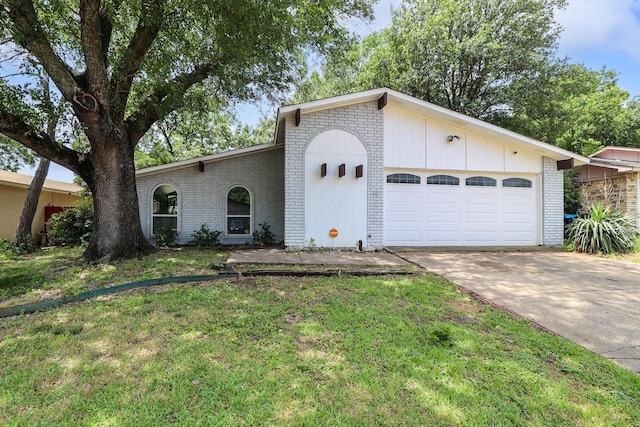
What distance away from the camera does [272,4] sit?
5621 mm

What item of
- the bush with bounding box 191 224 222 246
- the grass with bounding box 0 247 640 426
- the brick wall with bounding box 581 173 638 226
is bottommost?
the grass with bounding box 0 247 640 426

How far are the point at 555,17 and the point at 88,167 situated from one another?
64.1 feet

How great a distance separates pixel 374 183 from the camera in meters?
8.78

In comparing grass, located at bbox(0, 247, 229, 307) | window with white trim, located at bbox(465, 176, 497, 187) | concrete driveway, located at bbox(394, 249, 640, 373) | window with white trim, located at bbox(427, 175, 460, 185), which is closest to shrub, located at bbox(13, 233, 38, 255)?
grass, located at bbox(0, 247, 229, 307)

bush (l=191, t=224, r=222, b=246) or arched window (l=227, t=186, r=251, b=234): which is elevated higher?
arched window (l=227, t=186, r=251, b=234)

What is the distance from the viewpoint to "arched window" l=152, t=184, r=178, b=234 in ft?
33.8

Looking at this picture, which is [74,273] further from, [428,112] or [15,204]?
[15,204]

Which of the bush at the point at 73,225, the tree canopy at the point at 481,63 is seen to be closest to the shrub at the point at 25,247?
the bush at the point at 73,225

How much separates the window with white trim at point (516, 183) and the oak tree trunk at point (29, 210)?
15185 mm

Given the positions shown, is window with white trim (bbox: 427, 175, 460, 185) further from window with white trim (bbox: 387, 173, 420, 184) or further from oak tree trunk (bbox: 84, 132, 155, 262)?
oak tree trunk (bbox: 84, 132, 155, 262)

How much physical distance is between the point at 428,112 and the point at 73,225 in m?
12.3

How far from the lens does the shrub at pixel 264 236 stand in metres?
10.6

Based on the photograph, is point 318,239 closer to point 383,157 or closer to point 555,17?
point 383,157

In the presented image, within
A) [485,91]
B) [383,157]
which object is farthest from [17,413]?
[485,91]
